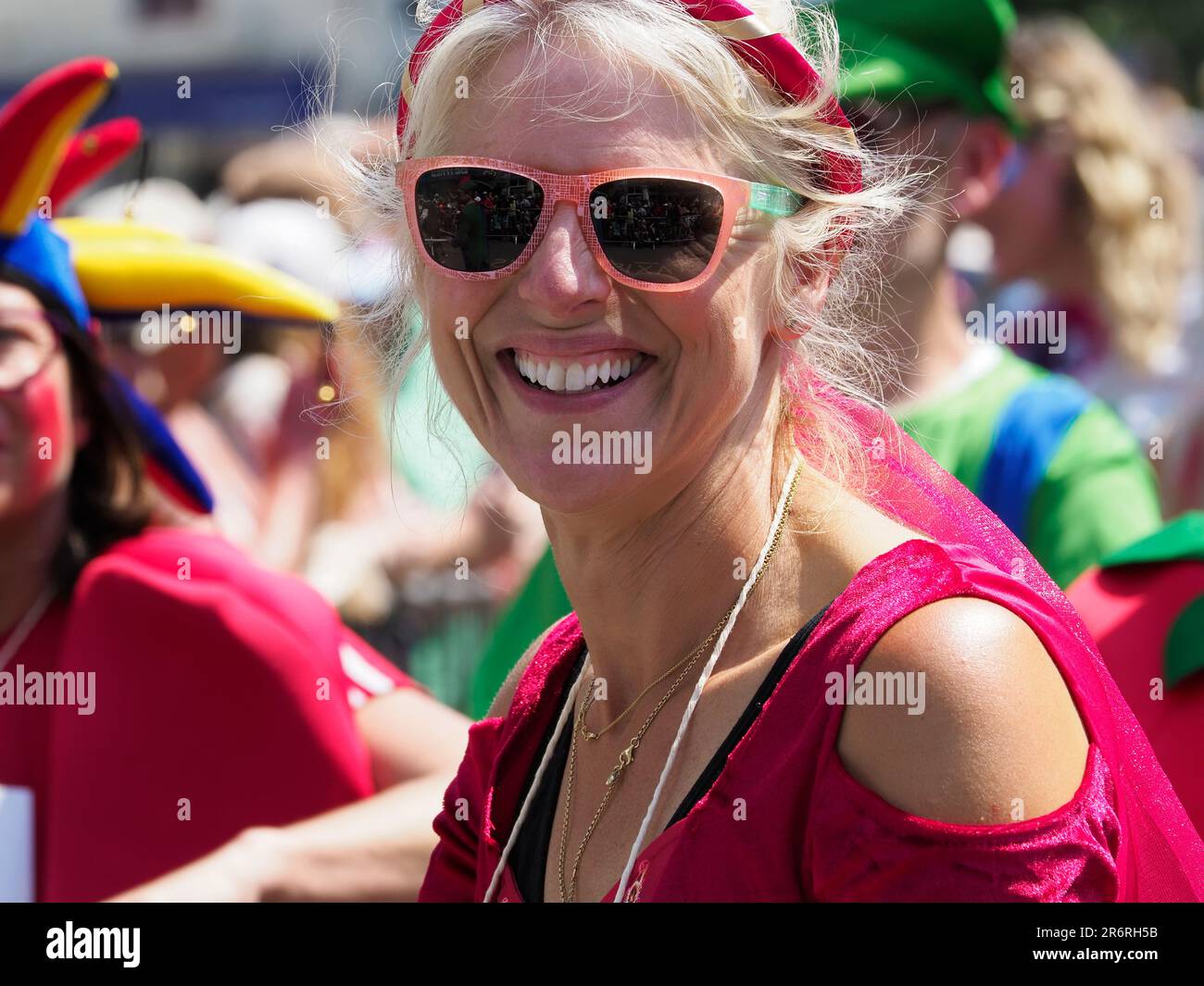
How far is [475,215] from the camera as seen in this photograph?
68.9 inches

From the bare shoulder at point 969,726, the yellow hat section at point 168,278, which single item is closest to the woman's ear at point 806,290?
the bare shoulder at point 969,726

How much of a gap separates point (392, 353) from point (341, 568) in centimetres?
322

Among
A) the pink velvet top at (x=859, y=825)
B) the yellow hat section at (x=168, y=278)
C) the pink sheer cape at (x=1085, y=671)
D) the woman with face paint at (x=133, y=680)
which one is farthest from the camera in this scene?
the yellow hat section at (x=168, y=278)

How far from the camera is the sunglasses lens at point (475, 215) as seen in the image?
1.73 m

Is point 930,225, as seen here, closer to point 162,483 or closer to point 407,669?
point 162,483

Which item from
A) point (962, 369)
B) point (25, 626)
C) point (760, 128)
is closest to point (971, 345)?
point (962, 369)

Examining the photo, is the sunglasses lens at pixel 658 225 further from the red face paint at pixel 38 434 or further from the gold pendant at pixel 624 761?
the red face paint at pixel 38 434

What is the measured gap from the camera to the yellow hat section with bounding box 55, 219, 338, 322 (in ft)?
10.3

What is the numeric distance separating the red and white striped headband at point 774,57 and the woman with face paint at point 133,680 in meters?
1.31

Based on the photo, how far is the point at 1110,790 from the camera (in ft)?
4.81

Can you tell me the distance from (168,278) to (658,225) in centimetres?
173

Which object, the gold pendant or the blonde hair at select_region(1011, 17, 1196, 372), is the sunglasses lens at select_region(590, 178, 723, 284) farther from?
the blonde hair at select_region(1011, 17, 1196, 372)

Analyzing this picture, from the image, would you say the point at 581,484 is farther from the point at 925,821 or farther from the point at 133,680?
the point at 133,680
